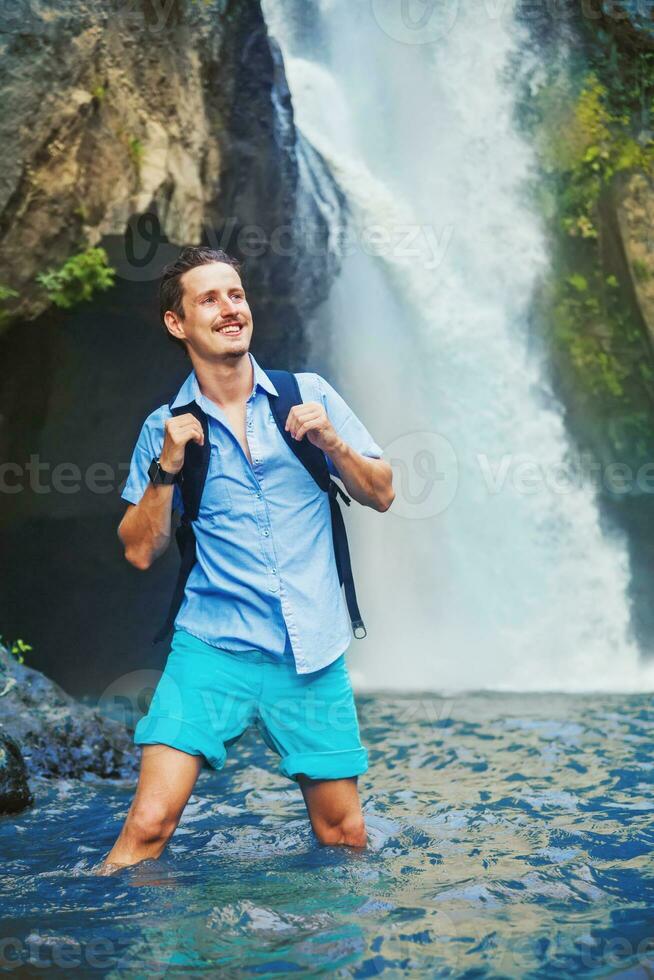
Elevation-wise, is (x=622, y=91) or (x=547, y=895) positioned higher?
(x=622, y=91)

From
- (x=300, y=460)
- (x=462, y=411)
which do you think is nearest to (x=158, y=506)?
(x=300, y=460)

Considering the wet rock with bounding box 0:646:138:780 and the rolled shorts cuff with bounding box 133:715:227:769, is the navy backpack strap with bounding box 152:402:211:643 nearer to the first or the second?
the rolled shorts cuff with bounding box 133:715:227:769

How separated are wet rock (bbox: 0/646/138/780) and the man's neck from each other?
2993 millimetres

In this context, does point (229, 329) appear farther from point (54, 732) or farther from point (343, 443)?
point (54, 732)

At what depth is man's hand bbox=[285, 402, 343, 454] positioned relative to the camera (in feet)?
9.82

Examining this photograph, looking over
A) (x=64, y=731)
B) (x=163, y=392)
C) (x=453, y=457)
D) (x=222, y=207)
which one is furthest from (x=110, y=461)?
(x=64, y=731)

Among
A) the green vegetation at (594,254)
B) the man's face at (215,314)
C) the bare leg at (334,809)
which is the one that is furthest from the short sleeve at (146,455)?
the green vegetation at (594,254)

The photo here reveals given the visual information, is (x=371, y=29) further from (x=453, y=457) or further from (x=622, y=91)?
(x=453, y=457)

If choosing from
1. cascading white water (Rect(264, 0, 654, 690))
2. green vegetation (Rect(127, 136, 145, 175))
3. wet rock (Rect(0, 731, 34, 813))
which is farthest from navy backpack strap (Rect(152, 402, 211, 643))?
cascading white water (Rect(264, 0, 654, 690))

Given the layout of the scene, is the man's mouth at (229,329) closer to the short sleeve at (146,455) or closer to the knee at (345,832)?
the short sleeve at (146,455)

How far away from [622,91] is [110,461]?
7.11 meters

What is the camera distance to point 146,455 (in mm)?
3281

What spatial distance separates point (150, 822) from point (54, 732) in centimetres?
308

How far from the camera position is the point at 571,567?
11617mm
